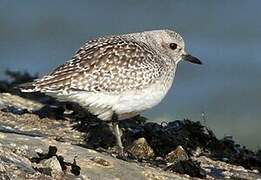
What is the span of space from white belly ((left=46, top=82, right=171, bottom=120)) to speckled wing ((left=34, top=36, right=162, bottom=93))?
81mm

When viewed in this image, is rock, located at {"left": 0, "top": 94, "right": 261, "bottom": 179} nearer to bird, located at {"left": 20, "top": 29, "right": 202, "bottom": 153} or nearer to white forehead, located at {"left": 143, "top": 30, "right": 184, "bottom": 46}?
bird, located at {"left": 20, "top": 29, "right": 202, "bottom": 153}

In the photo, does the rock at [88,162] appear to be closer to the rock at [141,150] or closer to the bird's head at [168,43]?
the rock at [141,150]

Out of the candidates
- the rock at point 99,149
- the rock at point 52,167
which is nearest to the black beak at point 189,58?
the rock at point 99,149

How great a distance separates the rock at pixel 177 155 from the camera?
477 inches

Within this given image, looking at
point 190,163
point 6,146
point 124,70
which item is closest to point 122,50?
point 124,70

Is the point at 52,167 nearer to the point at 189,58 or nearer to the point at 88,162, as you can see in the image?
the point at 88,162

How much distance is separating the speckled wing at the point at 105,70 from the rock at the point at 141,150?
2.79ft

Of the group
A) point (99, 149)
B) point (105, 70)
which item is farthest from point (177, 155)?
point (105, 70)

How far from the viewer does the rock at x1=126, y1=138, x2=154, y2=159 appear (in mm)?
12250

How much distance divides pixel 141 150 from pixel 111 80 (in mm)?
1143

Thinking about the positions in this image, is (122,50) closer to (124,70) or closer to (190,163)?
(124,70)

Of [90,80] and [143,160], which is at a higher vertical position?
[90,80]

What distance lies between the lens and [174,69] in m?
13.2

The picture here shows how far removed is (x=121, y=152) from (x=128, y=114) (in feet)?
1.97
